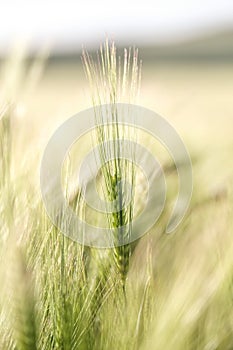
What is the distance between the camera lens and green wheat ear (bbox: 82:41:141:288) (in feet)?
2.14

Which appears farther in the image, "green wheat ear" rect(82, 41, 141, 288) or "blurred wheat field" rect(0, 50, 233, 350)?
"green wheat ear" rect(82, 41, 141, 288)

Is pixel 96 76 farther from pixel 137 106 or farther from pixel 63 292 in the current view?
pixel 63 292

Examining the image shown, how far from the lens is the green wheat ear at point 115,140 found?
65cm

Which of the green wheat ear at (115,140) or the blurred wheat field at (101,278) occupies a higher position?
the green wheat ear at (115,140)

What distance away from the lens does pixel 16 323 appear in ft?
1.79

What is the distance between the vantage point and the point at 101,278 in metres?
0.69

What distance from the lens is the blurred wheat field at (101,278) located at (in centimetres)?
55

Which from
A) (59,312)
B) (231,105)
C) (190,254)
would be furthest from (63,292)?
(231,105)

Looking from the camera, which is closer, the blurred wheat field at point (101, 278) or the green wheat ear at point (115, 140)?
the blurred wheat field at point (101, 278)

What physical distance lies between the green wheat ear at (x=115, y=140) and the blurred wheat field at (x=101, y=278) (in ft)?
0.10

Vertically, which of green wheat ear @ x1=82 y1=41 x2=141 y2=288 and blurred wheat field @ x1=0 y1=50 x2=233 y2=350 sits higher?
green wheat ear @ x1=82 y1=41 x2=141 y2=288

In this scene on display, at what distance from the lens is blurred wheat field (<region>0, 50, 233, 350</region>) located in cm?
55

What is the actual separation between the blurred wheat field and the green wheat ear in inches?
1.3

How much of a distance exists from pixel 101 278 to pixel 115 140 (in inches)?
5.1
